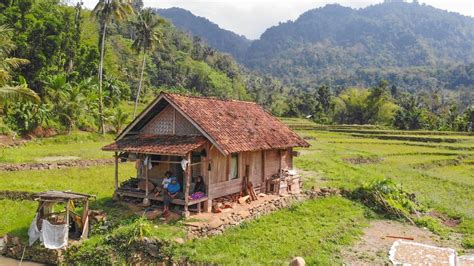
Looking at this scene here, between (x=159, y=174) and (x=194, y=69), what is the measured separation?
237 ft

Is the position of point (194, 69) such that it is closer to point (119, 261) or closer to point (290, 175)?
point (290, 175)

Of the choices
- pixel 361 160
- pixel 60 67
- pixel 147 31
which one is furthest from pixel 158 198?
pixel 60 67

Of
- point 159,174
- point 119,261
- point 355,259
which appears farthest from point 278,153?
point 119,261

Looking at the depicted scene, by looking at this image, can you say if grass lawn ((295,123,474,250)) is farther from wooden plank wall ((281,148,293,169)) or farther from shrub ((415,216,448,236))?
wooden plank wall ((281,148,293,169))

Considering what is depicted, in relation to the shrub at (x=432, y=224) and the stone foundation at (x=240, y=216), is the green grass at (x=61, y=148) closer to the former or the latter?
the stone foundation at (x=240, y=216)

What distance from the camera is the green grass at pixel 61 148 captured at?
24.2 metres

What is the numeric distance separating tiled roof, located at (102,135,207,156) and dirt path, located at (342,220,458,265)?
6163mm

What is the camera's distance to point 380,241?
1490cm

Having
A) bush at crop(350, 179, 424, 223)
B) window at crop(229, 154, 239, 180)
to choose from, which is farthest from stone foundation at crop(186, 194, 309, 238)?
bush at crop(350, 179, 424, 223)

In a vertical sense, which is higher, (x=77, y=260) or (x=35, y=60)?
(x=35, y=60)

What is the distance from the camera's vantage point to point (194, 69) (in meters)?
87.4

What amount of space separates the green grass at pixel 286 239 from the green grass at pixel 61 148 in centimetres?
1442

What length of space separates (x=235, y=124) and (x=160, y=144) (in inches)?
134

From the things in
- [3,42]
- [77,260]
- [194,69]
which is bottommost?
[77,260]
